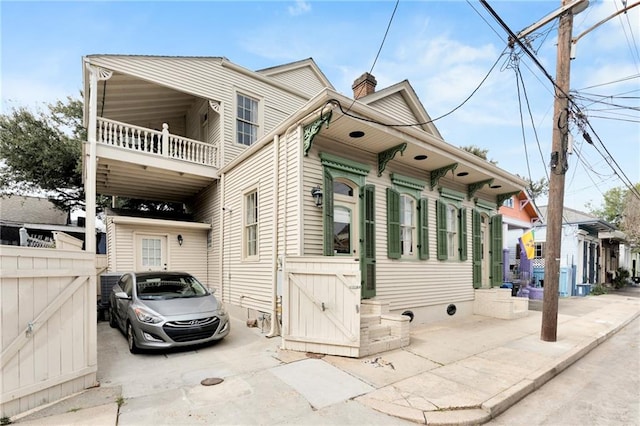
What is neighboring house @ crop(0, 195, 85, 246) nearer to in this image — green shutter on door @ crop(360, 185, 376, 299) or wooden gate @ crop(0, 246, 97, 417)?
wooden gate @ crop(0, 246, 97, 417)

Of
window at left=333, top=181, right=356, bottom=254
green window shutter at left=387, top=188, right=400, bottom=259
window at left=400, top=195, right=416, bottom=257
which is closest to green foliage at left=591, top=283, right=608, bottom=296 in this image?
window at left=400, top=195, right=416, bottom=257

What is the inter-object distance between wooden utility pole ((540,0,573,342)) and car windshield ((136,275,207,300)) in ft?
22.8

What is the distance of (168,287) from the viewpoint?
6.42m

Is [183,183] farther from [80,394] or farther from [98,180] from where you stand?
[80,394]

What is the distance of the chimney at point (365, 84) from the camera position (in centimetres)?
1053

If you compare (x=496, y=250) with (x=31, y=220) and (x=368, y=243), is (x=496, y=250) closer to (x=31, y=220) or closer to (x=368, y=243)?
(x=368, y=243)

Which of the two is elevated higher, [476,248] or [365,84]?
[365,84]

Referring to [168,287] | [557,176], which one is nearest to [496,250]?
[557,176]

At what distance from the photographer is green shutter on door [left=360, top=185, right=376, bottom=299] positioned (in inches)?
277

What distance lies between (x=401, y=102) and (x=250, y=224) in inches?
259

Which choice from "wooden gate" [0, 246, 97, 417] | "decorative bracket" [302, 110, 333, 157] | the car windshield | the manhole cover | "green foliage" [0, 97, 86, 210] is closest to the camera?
"wooden gate" [0, 246, 97, 417]

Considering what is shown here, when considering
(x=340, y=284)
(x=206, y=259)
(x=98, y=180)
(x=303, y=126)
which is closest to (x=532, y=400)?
(x=340, y=284)

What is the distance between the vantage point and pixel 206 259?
10.7m

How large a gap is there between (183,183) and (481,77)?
8927 millimetres
